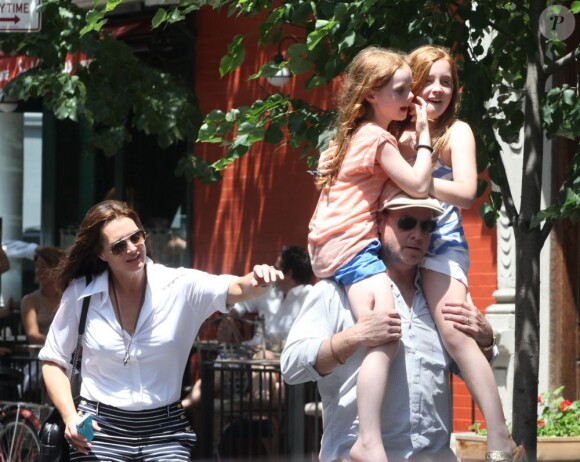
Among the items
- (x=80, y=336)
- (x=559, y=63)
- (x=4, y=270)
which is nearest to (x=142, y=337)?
(x=80, y=336)

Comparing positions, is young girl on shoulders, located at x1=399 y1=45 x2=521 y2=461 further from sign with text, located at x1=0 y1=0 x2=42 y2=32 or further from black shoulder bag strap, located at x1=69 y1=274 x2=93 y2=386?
sign with text, located at x1=0 y1=0 x2=42 y2=32

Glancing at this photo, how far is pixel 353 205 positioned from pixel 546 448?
4.58m

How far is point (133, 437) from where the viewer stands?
17.3 ft

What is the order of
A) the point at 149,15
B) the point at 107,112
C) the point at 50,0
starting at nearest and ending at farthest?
the point at 50,0 → the point at 107,112 → the point at 149,15

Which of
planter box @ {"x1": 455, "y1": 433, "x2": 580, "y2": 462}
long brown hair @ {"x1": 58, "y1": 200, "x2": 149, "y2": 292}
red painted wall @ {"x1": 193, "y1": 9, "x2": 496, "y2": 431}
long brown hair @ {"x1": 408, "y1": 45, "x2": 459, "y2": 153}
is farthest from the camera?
red painted wall @ {"x1": 193, "y1": 9, "x2": 496, "y2": 431}

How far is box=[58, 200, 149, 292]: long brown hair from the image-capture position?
18.2 feet

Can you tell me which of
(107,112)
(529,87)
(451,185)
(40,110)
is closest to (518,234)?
(529,87)

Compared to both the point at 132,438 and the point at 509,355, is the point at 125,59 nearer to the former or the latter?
the point at 509,355

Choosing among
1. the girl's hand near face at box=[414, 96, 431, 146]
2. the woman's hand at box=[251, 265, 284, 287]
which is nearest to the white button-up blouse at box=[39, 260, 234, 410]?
the woman's hand at box=[251, 265, 284, 287]

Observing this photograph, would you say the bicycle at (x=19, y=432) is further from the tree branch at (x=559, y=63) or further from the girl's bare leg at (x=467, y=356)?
the girl's bare leg at (x=467, y=356)

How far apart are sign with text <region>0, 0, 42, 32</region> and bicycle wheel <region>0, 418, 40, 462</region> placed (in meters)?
2.69

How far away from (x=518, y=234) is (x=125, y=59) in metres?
6.20

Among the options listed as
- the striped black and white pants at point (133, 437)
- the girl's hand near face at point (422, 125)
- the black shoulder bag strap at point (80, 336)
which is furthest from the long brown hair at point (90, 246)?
the girl's hand near face at point (422, 125)

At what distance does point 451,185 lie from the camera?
14.5 feet
